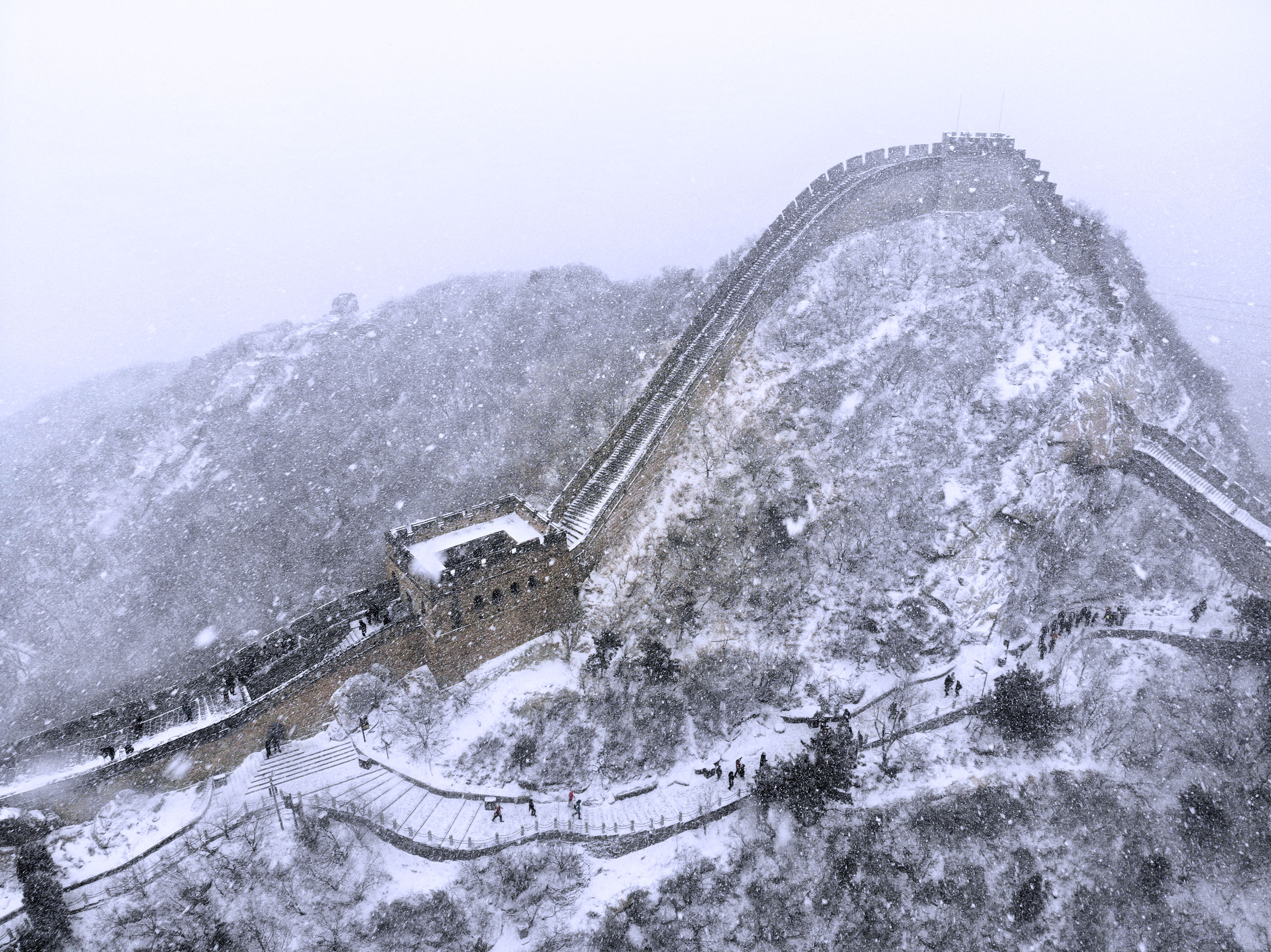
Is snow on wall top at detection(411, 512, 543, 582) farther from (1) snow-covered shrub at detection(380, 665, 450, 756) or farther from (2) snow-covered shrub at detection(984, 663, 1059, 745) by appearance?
(2) snow-covered shrub at detection(984, 663, 1059, 745)

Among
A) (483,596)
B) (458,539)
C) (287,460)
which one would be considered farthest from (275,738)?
(287,460)

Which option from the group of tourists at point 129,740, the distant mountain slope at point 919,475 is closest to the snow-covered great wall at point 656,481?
the group of tourists at point 129,740

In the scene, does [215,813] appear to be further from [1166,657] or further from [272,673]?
[1166,657]

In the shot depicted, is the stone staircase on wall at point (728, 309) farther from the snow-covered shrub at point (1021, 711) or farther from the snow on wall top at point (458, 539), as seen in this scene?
the snow-covered shrub at point (1021, 711)

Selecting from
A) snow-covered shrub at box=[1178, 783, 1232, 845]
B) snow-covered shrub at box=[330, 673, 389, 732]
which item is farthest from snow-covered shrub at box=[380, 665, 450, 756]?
snow-covered shrub at box=[1178, 783, 1232, 845]

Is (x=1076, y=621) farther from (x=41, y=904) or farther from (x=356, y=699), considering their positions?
(x=41, y=904)
